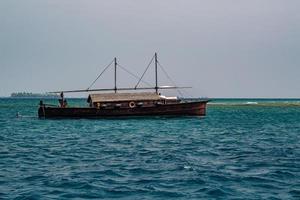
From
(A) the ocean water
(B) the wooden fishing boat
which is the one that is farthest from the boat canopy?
(A) the ocean water

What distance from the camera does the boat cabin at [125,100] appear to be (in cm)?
5850

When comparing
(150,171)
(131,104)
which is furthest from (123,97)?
(150,171)

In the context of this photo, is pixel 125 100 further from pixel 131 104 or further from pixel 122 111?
pixel 122 111

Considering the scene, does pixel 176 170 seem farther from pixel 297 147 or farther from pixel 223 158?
pixel 297 147

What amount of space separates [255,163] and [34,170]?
9612mm

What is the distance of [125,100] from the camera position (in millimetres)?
58281

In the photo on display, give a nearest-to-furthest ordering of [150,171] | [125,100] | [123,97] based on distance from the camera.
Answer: [150,171] < [125,100] < [123,97]

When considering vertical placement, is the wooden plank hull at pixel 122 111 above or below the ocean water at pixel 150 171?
above

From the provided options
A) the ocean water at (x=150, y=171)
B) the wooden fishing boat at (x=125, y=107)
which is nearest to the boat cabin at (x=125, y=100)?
the wooden fishing boat at (x=125, y=107)

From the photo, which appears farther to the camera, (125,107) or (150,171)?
(125,107)

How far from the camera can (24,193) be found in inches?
552

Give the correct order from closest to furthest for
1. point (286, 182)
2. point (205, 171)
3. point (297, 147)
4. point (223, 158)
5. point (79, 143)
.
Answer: point (286, 182), point (205, 171), point (223, 158), point (297, 147), point (79, 143)

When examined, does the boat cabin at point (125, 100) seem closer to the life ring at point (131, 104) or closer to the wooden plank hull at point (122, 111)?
the life ring at point (131, 104)

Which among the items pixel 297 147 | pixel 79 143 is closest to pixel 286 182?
pixel 297 147
